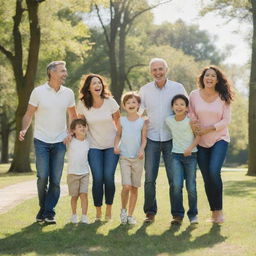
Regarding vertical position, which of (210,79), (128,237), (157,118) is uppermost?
(210,79)

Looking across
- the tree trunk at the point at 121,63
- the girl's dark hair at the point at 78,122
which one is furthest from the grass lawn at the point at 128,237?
the tree trunk at the point at 121,63

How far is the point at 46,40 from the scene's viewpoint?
955 inches

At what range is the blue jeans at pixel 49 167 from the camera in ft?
26.4

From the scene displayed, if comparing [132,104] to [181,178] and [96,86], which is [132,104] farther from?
[181,178]

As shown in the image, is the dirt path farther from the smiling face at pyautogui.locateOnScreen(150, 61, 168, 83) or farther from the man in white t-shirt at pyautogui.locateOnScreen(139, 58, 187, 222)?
the smiling face at pyautogui.locateOnScreen(150, 61, 168, 83)

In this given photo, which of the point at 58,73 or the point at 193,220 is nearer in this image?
the point at 193,220

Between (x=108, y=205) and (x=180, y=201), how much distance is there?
1108 millimetres

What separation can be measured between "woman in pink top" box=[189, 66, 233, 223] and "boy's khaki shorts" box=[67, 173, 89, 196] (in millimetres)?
1715

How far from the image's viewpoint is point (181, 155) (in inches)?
311

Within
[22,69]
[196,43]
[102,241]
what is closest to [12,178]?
[22,69]

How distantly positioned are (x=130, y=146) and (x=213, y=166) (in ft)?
3.98

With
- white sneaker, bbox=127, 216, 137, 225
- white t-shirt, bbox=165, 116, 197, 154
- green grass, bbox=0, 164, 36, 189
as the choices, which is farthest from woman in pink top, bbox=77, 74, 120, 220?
green grass, bbox=0, 164, 36, 189

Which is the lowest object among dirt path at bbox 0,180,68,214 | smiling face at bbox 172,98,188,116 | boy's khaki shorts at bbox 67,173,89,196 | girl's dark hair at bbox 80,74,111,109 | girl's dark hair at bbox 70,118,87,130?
dirt path at bbox 0,180,68,214

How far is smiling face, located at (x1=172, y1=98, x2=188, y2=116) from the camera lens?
25.7ft
